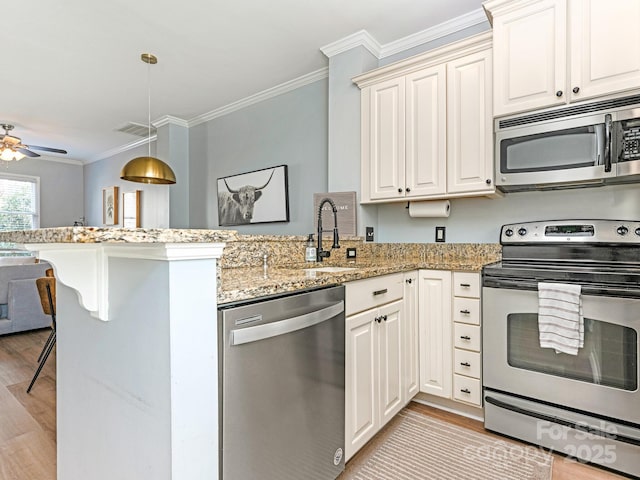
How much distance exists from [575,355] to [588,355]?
5cm

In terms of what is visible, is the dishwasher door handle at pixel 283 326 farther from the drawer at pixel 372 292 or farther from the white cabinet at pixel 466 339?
the white cabinet at pixel 466 339

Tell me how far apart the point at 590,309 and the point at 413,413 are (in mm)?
1140

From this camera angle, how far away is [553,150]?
195cm

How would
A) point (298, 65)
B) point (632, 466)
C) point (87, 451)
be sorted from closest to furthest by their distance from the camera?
point (87, 451) < point (632, 466) < point (298, 65)

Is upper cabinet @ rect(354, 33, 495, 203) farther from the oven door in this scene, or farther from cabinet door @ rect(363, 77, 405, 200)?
the oven door

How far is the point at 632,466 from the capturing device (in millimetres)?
1558

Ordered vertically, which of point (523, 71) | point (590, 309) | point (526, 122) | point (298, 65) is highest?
point (298, 65)

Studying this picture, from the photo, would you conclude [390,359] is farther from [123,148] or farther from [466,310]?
[123,148]

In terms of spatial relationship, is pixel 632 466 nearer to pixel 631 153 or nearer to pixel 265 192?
pixel 631 153

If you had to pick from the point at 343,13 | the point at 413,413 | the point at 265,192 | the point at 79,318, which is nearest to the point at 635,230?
the point at 413,413

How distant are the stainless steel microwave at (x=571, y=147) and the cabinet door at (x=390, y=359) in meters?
1.04

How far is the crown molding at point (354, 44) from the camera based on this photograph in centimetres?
273

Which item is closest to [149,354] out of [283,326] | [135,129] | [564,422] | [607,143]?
[283,326]

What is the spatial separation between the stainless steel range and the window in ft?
23.9
